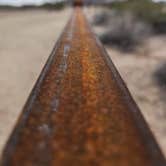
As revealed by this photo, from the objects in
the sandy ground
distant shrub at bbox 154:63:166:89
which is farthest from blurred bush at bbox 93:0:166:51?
distant shrub at bbox 154:63:166:89

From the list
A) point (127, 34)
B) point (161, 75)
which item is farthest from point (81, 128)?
point (127, 34)

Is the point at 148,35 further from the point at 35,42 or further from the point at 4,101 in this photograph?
the point at 4,101

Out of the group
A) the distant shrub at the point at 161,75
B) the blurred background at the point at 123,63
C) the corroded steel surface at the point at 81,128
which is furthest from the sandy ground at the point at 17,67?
the distant shrub at the point at 161,75

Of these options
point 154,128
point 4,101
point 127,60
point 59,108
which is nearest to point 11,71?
point 4,101

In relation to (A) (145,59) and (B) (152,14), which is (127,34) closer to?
(A) (145,59)

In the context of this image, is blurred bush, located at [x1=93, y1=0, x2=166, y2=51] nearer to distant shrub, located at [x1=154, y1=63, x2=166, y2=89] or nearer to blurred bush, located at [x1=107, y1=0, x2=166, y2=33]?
blurred bush, located at [x1=107, y1=0, x2=166, y2=33]

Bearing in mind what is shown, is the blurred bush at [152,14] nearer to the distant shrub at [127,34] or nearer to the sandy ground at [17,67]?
the distant shrub at [127,34]

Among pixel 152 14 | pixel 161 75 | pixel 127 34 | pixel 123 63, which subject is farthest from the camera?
pixel 152 14

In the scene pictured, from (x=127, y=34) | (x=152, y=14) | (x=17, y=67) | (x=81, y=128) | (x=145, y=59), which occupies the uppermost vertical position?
(x=81, y=128)

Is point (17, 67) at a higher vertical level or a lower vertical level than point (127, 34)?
higher
